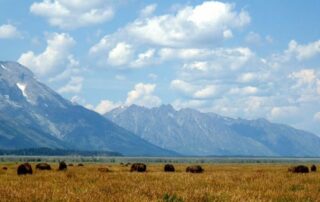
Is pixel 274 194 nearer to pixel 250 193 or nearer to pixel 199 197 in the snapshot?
pixel 250 193

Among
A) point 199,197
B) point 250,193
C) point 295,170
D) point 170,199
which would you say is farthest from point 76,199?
point 295,170

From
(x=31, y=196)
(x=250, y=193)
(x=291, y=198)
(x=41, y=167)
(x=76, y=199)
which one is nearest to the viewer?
(x=76, y=199)

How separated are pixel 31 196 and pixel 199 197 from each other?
22.0 ft

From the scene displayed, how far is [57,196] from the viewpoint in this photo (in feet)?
68.9

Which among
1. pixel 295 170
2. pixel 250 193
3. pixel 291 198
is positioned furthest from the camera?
pixel 295 170

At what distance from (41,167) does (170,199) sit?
43296 mm

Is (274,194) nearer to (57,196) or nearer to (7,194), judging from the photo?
(57,196)

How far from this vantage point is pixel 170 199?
2017 cm

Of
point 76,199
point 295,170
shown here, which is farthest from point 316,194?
point 295,170

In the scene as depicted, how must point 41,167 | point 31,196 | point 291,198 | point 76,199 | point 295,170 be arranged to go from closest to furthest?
1. point 76,199
2. point 31,196
3. point 291,198
4. point 295,170
5. point 41,167

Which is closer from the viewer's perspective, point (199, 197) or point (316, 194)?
point (199, 197)

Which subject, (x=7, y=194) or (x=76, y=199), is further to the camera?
(x=7, y=194)

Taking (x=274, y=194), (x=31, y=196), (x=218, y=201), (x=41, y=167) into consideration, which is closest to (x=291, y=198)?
(x=274, y=194)

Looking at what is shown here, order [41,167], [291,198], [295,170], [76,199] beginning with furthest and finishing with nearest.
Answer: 1. [41,167]
2. [295,170]
3. [291,198]
4. [76,199]
